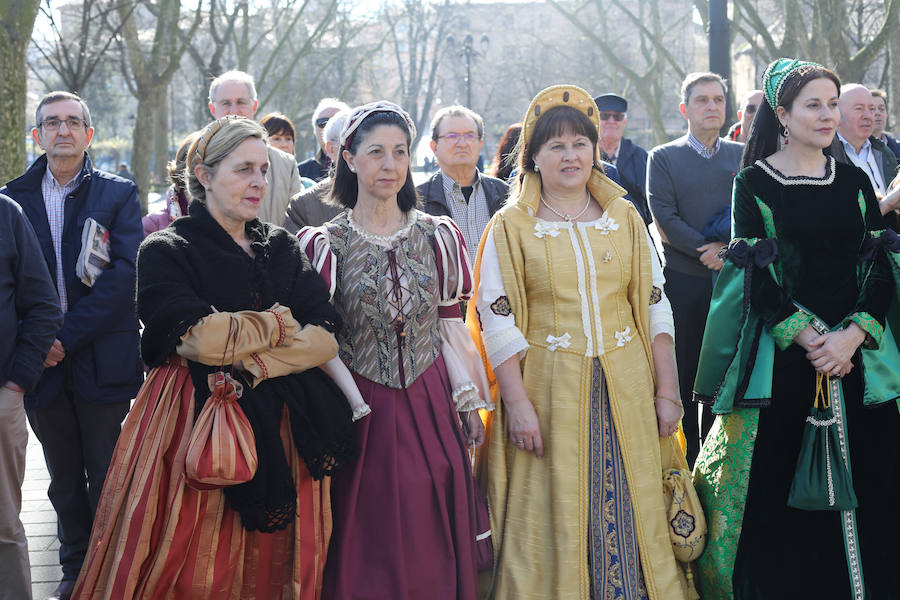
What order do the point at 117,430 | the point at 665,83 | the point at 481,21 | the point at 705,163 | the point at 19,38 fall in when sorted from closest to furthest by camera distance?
1. the point at 117,430
2. the point at 705,163
3. the point at 19,38
4. the point at 665,83
5. the point at 481,21

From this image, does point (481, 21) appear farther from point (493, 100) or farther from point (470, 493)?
point (470, 493)

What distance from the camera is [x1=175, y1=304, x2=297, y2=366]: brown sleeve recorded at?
293 cm

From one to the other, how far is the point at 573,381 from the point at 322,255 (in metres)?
1.10

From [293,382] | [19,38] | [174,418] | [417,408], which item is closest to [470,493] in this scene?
[417,408]

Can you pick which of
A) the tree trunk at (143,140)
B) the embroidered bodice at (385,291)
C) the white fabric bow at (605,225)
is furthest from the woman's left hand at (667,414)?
the tree trunk at (143,140)

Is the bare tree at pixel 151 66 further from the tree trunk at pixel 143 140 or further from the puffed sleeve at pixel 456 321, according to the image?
the puffed sleeve at pixel 456 321

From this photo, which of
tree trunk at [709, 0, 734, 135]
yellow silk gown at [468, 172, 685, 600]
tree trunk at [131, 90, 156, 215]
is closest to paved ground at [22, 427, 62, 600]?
yellow silk gown at [468, 172, 685, 600]

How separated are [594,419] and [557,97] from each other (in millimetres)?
1304

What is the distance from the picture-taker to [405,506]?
3352 millimetres

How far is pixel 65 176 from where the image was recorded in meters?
4.42

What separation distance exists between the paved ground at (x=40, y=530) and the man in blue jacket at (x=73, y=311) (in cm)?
13

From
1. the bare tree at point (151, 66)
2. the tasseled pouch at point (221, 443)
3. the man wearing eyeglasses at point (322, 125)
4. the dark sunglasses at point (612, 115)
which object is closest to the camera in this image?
the tasseled pouch at point (221, 443)

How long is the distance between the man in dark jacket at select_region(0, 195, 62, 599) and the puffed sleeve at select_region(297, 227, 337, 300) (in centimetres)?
119

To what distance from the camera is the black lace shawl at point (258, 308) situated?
9.84ft
